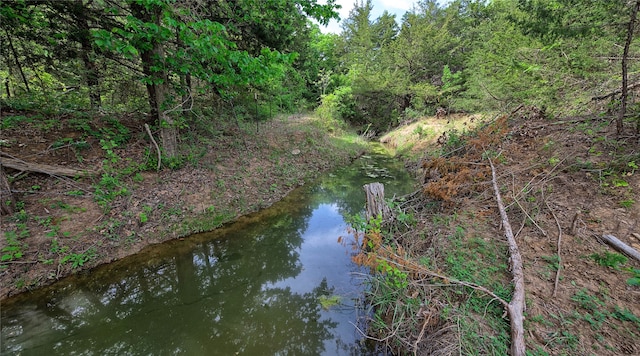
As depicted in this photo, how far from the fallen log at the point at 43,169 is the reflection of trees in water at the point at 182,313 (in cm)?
262

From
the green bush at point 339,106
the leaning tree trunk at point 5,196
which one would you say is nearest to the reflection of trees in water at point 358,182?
the leaning tree trunk at point 5,196

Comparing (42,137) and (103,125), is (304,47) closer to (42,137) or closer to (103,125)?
(103,125)

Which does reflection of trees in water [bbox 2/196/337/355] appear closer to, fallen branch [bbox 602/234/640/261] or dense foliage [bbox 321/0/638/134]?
fallen branch [bbox 602/234/640/261]

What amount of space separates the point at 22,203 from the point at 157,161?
2.48 m

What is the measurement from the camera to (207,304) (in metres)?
4.01

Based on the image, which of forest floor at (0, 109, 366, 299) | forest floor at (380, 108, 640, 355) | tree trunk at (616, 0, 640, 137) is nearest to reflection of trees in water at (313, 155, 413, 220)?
forest floor at (0, 109, 366, 299)

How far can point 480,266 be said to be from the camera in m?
3.38

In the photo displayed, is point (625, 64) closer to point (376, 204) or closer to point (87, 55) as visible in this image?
point (376, 204)

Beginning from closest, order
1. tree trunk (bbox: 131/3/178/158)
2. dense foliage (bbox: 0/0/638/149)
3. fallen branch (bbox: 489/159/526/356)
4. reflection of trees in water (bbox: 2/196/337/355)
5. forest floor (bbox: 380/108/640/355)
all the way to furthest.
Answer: fallen branch (bbox: 489/159/526/356)
forest floor (bbox: 380/108/640/355)
reflection of trees in water (bbox: 2/196/337/355)
dense foliage (bbox: 0/0/638/149)
tree trunk (bbox: 131/3/178/158)

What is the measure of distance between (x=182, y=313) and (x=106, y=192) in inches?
137

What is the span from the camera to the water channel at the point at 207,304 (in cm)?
331

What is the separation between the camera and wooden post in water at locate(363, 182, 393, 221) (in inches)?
201

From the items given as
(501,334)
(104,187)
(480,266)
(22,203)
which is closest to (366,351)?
(501,334)

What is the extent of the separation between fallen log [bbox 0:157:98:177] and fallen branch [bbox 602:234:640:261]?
9039 mm
